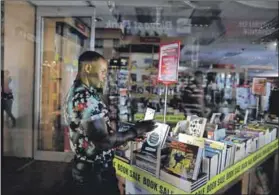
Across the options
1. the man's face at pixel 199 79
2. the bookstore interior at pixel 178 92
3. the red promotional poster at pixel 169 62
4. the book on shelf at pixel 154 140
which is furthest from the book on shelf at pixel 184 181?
the man's face at pixel 199 79

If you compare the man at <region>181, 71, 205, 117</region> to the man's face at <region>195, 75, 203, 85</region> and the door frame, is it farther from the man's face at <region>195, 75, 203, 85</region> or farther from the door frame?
the door frame

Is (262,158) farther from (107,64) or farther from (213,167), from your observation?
(107,64)

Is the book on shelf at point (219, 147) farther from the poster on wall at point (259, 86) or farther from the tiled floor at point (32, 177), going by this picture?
the tiled floor at point (32, 177)

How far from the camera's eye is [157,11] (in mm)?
3219

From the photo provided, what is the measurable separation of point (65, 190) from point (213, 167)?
111cm

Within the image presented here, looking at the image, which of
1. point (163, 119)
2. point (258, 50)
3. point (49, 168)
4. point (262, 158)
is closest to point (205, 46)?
point (258, 50)

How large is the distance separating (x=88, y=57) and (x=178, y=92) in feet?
4.89

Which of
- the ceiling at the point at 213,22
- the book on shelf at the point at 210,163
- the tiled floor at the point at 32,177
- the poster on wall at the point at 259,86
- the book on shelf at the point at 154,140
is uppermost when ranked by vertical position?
the ceiling at the point at 213,22

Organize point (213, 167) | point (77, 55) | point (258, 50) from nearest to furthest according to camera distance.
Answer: point (213, 167)
point (77, 55)
point (258, 50)

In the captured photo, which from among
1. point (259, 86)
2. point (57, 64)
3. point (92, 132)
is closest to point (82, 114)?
point (92, 132)

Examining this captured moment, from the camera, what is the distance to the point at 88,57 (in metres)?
2.10

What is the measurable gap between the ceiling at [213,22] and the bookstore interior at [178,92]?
1cm

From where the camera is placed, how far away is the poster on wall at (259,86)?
9.05ft

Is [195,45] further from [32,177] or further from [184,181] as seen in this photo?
[32,177]
